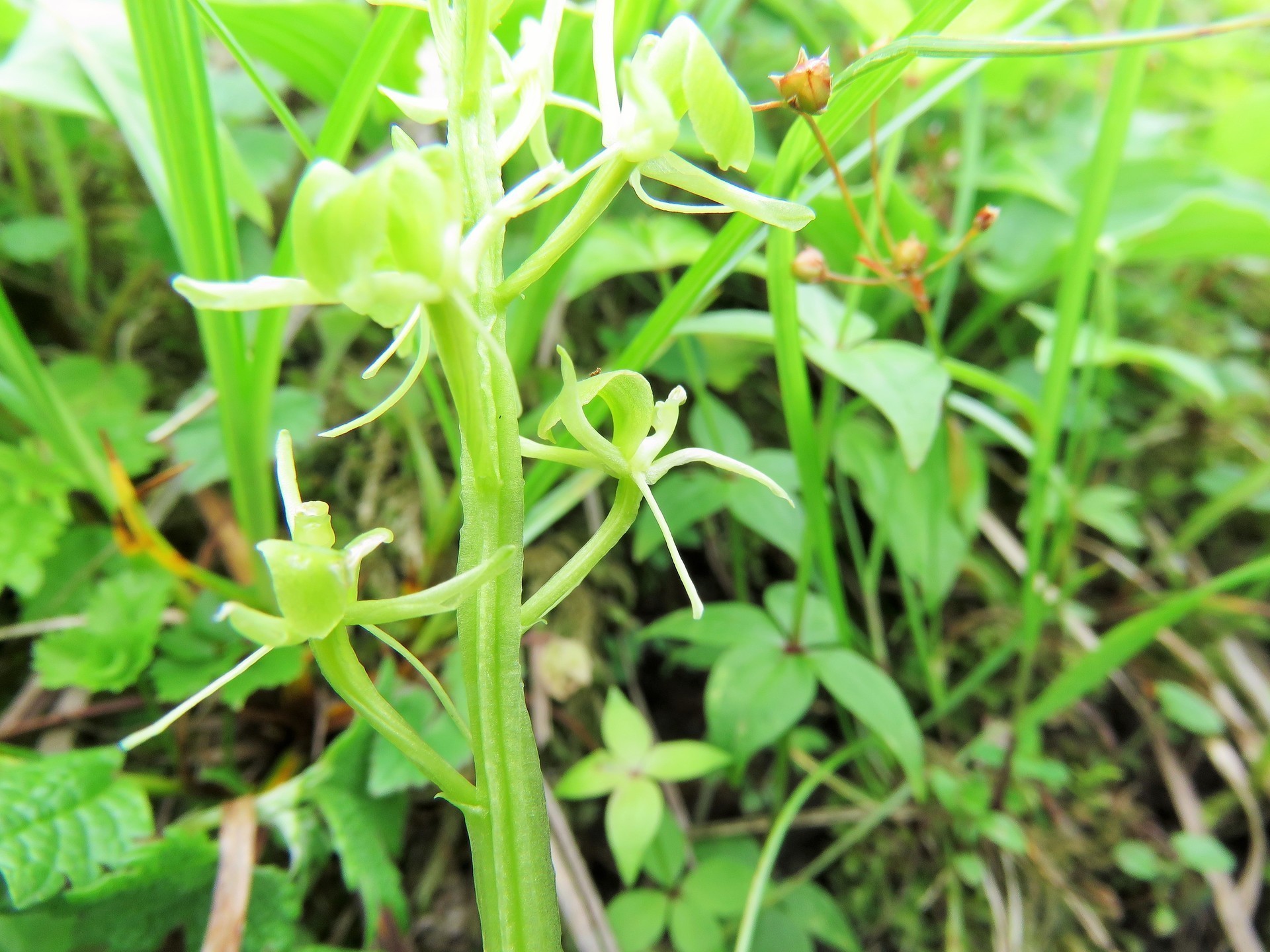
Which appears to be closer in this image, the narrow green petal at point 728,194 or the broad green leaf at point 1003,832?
the narrow green petal at point 728,194

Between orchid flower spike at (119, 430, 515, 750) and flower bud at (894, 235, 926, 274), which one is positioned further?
flower bud at (894, 235, 926, 274)

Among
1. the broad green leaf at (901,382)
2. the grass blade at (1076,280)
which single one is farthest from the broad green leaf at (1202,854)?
the broad green leaf at (901,382)

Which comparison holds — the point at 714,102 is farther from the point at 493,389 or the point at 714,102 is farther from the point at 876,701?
the point at 876,701

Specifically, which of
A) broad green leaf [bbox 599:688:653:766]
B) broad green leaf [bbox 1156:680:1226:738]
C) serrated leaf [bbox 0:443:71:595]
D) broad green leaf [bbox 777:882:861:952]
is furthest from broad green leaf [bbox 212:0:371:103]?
broad green leaf [bbox 1156:680:1226:738]

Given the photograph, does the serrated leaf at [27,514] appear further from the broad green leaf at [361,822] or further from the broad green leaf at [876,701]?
the broad green leaf at [876,701]

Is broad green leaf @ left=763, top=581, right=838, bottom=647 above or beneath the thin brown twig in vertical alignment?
beneath

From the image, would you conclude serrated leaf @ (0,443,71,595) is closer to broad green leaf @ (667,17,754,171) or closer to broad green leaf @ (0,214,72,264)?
broad green leaf @ (0,214,72,264)

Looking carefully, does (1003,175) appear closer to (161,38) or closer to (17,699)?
(161,38)
